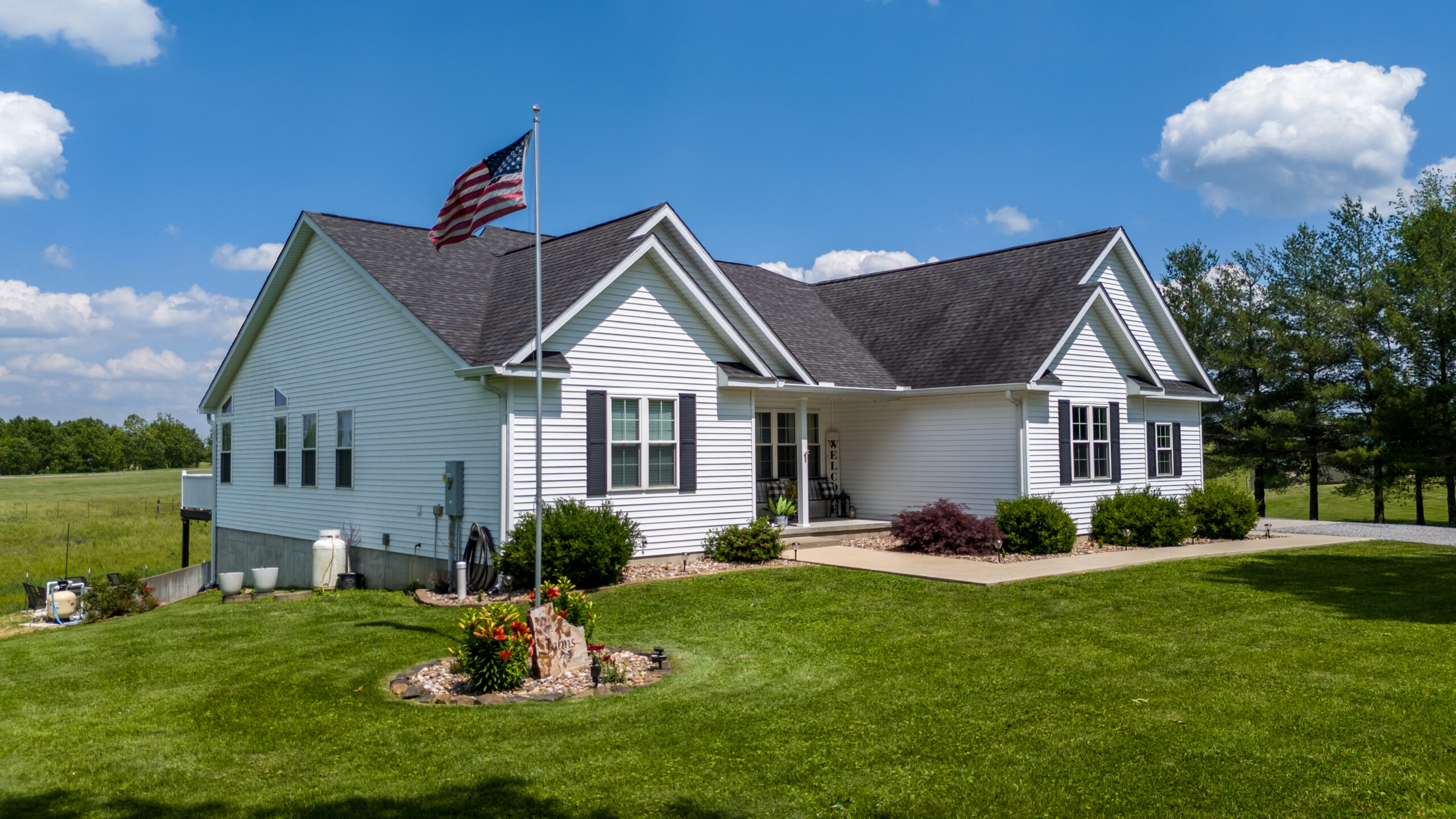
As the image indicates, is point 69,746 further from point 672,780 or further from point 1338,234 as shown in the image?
point 1338,234

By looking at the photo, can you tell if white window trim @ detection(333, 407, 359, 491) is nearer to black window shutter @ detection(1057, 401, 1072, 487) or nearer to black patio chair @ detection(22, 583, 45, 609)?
black patio chair @ detection(22, 583, 45, 609)

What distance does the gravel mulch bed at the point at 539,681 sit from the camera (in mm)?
8516

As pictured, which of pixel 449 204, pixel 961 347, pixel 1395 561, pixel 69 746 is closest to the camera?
pixel 69 746

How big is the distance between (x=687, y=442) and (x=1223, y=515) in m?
12.0

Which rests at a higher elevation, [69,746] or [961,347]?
[961,347]

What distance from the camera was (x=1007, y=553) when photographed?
17.4m

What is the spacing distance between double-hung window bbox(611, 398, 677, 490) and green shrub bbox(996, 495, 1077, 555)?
6.28m

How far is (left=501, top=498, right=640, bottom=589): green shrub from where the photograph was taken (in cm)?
1346

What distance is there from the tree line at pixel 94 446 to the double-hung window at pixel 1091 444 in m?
120

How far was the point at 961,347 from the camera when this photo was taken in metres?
20.9

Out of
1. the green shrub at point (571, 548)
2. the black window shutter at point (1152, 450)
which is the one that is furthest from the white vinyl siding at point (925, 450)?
the green shrub at point (571, 548)

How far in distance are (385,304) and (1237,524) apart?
17.7 metres

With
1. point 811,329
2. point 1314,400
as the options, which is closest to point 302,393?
point 811,329

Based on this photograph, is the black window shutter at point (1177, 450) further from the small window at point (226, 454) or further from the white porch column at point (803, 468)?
the small window at point (226, 454)
